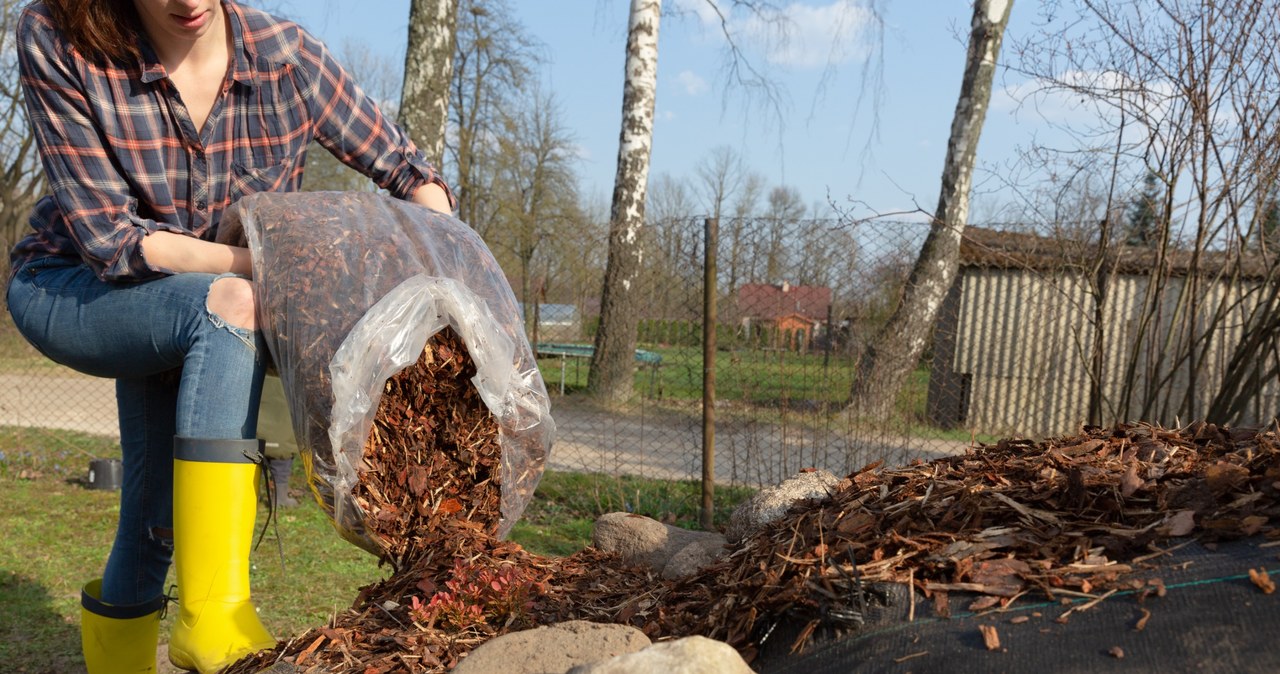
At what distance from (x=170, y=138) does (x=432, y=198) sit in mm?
630

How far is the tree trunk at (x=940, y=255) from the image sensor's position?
5.57 m

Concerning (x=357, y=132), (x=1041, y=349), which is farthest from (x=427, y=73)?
(x=1041, y=349)

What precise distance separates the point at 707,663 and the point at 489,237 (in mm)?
17410

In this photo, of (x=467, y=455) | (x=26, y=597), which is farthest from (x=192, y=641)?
(x=26, y=597)

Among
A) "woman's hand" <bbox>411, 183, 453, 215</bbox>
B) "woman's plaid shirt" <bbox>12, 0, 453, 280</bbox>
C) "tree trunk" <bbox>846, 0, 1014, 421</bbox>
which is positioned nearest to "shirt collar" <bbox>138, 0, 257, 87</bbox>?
"woman's plaid shirt" <bbox>12, 0, 453, 280</bbox>

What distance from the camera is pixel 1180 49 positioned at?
175 inches

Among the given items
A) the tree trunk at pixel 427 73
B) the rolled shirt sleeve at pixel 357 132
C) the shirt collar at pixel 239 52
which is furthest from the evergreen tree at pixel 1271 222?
the tree trunk at pixel 427 73

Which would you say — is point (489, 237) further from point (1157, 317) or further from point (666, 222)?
point (1157, 317)

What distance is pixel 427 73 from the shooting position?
7422 millimetres

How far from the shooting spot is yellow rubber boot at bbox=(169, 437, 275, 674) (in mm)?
1942

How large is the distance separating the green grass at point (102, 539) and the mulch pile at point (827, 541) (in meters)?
A: 0.50

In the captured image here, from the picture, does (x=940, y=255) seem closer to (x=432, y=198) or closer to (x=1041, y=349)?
(x=1041, y=349)

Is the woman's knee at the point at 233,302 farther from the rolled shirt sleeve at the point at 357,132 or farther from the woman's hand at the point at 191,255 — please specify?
the rolled shirt sleeve at the point at 357,132

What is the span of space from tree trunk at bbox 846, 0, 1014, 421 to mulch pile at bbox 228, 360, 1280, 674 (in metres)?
2.78
